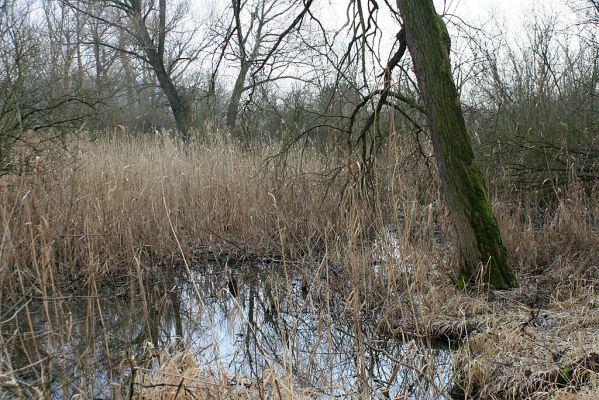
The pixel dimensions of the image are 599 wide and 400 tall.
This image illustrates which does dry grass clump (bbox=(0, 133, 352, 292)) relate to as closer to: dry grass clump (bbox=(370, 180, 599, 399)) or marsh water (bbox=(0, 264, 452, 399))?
marsh water (bbox=(0, 264, 452, 399))

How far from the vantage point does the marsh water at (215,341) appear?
288cm

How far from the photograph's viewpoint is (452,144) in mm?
4473

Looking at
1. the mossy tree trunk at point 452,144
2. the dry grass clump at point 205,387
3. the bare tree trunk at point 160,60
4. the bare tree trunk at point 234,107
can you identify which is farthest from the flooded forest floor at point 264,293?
the bare tree trunk at point 160,60

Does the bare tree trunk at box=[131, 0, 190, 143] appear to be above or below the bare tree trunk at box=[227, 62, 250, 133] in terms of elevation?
above

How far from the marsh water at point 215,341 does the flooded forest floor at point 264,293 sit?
24mm

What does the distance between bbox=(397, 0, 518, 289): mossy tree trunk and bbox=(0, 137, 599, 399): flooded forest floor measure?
0.95ft

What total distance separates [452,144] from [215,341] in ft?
7.63

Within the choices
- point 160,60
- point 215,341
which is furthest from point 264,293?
point 160,60

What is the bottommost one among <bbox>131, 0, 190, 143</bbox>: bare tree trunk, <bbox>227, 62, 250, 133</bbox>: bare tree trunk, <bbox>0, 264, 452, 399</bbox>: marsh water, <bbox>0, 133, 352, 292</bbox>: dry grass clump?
<bbox>0, 264, 452, 399</bbox>: marsh water

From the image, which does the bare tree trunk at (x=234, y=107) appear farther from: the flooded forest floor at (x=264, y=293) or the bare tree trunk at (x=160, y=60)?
the bare tree trunk at (x=160, y=60)

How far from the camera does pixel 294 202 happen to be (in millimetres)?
7203

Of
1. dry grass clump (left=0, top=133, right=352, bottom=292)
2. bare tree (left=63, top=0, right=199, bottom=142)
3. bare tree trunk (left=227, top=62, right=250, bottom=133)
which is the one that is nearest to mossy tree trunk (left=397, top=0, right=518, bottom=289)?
dry grass clump (left=0, top=133, right=352, bottom=292)

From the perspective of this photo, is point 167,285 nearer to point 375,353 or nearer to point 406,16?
point 375,353

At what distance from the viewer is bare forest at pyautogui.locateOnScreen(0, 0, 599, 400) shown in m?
3.16
